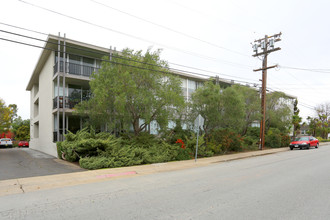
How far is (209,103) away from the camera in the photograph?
50.8ft

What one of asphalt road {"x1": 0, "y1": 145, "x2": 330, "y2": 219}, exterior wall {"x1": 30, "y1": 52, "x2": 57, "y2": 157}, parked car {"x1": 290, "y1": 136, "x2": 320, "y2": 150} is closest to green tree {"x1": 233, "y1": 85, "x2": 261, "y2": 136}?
parked car {"x1": 290, "y1": 136, "x2": 320, "y2": 150}

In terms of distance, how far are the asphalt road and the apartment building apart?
865 centimetres

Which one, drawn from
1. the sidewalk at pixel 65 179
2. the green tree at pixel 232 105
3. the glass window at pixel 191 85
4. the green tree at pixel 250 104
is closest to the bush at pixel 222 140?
the green tree at pixel 232 105

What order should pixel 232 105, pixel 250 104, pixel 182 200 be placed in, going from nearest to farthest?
pixel 182 200
pixel 232 105
pixel 250 104

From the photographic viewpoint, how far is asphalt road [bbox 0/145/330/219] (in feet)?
14.5

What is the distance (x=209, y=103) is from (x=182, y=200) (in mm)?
10825

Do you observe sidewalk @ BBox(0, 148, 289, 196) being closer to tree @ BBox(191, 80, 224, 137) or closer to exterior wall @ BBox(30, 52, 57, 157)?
tree @ BBox(191, 80, 224, 137)

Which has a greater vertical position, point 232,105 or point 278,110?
point 232,105

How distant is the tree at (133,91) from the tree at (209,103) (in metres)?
2.71

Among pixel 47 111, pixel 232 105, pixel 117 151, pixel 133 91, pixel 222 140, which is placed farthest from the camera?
pixel 47 111

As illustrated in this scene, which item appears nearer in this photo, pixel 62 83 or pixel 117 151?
pixel 117 151

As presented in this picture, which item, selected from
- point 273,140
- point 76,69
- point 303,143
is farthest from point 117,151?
point 303,143

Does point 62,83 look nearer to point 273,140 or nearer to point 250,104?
point 250,104

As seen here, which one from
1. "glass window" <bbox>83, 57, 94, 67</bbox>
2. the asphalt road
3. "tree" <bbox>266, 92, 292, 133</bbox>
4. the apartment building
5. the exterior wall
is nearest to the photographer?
the asphalt road
